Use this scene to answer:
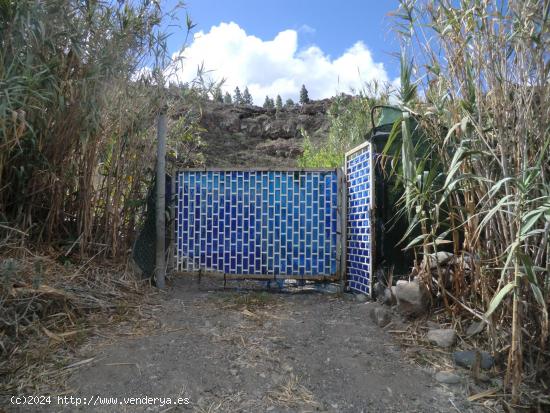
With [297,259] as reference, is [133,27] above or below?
above

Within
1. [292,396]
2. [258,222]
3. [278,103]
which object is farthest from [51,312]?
[278,103]

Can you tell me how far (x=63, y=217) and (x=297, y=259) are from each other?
83.7 inches

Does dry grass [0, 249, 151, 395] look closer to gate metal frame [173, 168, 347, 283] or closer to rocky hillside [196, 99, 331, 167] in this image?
gate metal frame [173, 168, 347, 283]

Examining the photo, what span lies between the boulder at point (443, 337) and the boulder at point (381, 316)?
0.36 m

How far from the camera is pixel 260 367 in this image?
8.06 feet

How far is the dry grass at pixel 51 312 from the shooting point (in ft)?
7.54

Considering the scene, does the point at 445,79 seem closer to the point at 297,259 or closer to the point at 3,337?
the point at 297,259

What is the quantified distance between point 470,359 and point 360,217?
5.25 feet

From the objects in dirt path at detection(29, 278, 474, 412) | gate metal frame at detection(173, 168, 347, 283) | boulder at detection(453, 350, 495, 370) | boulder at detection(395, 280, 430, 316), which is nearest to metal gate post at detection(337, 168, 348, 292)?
gate metal frame at detection(173, 168, 347, 283)

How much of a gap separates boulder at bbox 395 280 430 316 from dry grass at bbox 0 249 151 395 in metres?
Result: 1.99

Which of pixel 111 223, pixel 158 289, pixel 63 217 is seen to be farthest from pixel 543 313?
pixel 63 217

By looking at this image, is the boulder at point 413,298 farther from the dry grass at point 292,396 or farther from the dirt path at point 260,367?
the dry grass at point 292,396

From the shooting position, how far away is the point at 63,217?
3.48 metres

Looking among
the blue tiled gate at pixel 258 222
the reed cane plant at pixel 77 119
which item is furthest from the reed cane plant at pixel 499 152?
the reed cane plant at pixel 77 119
